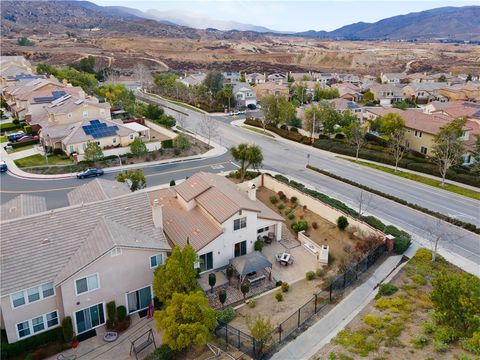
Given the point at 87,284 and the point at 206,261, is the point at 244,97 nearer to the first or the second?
the point at 206,261

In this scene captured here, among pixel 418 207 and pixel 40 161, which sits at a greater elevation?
pixel 40 161

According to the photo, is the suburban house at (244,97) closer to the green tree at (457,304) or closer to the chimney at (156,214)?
the chimney at (156,214)

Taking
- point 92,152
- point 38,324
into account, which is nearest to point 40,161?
point 92,152

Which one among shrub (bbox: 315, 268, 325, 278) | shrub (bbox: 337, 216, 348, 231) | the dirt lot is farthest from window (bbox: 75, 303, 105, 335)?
shrub (bbox: 337, 216, 348, 231)

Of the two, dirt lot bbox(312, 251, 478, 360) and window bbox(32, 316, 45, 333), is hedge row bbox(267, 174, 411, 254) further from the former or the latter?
window bbox(32, 316, 45, 333)

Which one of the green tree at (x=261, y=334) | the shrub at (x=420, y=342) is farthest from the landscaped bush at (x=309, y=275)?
the shrub at (x=420, y=342)

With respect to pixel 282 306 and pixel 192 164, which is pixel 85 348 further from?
pixel 192 164

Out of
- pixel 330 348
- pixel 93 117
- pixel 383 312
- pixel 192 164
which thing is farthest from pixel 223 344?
pixel 93 117

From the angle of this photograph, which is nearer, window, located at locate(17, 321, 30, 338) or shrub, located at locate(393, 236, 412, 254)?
window, located at locate(17, 321, 30, 338)
